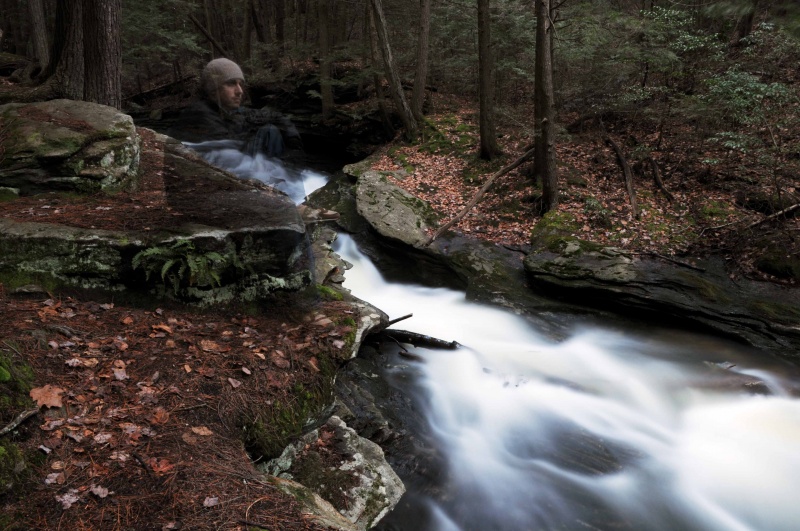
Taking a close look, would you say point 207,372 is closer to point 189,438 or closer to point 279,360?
point 279,360

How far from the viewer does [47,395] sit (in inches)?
112

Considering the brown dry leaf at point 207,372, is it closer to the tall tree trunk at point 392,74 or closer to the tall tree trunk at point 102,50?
the tall tree trunk at point 102,50

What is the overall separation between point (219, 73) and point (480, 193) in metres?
7.28

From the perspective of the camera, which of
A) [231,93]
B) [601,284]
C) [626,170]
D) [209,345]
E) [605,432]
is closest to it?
[209,345]

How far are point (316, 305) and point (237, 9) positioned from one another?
26.5 meters

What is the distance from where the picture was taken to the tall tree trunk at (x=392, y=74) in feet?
46.6

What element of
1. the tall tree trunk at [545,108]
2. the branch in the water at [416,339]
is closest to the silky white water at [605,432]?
the branch in the water at [416,339]

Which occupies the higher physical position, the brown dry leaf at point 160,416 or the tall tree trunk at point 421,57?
the tall tree trunk at point 421,57

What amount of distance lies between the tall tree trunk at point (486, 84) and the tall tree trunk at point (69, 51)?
28.5 feet

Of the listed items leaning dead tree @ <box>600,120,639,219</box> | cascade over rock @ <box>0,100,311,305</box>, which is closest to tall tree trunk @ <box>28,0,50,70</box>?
cascade over rock @ <box>0,100,311,305</box>

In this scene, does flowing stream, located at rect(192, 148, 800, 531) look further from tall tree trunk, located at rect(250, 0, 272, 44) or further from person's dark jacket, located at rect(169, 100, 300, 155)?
tall tree trunk, located at rect(250, 0, 272, 44)

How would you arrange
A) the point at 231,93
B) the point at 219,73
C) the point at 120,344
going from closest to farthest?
the point at 120,344 → the point at 219,73 → the point at 231,93

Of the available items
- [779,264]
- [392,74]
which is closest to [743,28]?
[779,264]

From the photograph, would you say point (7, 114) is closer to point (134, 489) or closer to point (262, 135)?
point (262, 135)
